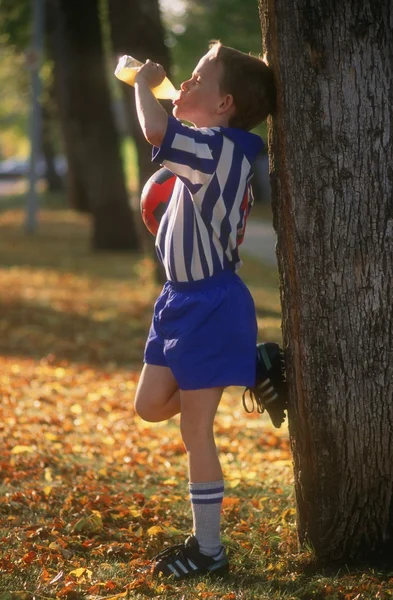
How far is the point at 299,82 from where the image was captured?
3770 mm

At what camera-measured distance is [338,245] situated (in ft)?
12.4

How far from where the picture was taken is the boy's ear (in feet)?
12.7

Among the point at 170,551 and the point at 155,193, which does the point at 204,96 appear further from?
the point at 170,551

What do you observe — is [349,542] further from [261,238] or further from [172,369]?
[261,238]

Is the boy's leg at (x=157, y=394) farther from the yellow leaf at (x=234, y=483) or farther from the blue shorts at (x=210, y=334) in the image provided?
the yellow leaf at (x=234, y=483)

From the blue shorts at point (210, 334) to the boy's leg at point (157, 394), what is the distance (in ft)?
0.39

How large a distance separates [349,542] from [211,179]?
4.95 ft

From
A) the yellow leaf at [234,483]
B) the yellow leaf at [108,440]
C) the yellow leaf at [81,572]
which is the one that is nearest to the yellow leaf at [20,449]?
the yellow leaf at [108,440]

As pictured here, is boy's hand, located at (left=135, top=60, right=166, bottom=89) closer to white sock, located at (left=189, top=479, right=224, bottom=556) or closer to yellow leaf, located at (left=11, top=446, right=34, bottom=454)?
white sock, located at (left=189, top=479, right=224, bottom=556)

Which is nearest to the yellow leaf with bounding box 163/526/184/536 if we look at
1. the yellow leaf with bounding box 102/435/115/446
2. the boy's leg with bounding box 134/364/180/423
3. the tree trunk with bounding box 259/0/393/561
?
the boy's leg with bounding box 134/364/180/423

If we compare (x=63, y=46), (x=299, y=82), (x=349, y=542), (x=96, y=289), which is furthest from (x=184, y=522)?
(x=63, y=46)

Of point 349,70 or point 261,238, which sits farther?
point 261,238

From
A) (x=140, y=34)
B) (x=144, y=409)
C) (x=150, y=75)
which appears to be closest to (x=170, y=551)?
(x=144, y=409)

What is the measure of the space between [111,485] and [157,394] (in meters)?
1.53
